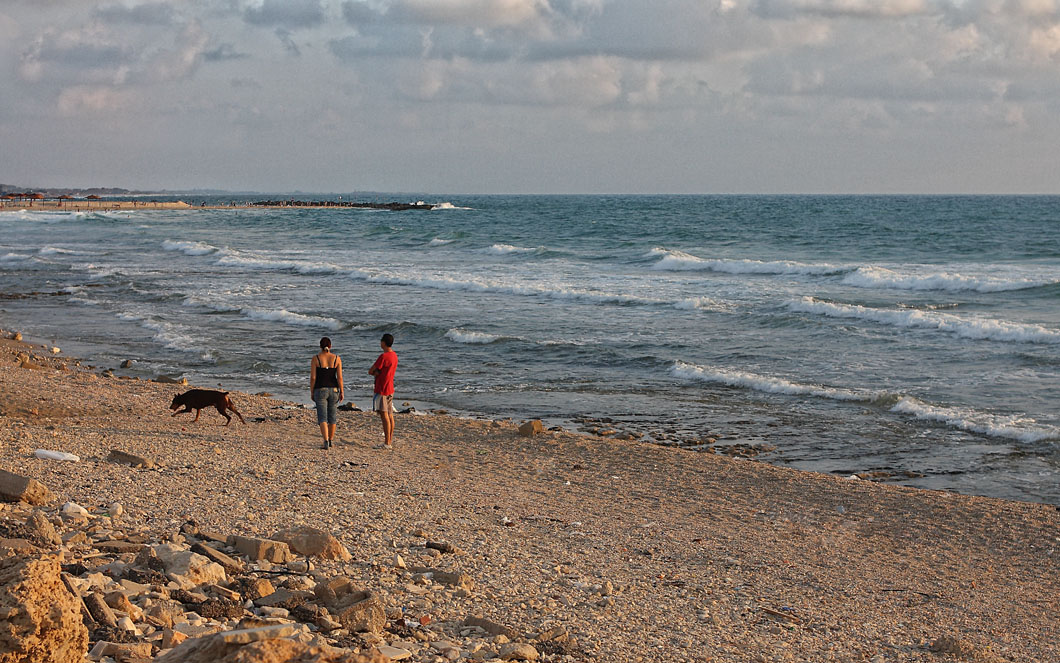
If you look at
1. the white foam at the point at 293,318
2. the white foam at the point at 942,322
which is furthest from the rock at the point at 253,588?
the white foam at the point at 942,322

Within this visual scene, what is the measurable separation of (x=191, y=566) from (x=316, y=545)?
3.26 feet

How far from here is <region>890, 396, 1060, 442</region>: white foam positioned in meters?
13.1

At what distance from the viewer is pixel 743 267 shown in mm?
41031

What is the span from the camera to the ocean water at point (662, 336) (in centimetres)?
1373

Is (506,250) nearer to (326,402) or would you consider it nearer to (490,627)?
(326,402)

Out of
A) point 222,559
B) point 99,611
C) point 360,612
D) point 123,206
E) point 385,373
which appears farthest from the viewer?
point 123,206

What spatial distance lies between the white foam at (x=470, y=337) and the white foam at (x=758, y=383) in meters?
4.75

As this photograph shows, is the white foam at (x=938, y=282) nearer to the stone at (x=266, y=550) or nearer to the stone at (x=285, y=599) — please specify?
the stone at (x=266, y=550)

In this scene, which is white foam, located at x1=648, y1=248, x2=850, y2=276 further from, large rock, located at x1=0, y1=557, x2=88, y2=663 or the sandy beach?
large rock, located at x1=0, y1=557, x2=88, y2=663

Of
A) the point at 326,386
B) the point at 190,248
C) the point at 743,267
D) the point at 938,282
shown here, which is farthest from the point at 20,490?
the point at 190,248

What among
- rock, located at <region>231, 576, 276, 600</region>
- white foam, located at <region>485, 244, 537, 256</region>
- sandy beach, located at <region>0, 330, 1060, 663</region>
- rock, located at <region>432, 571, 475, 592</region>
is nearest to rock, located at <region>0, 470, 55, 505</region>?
sandy beach, located at <region>0, 330, 1060, 663</region>

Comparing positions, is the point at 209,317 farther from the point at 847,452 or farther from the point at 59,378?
the point at 847,452

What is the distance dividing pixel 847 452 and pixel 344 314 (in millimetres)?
16300

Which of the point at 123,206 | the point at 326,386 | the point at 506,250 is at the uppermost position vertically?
the point at 123,206
